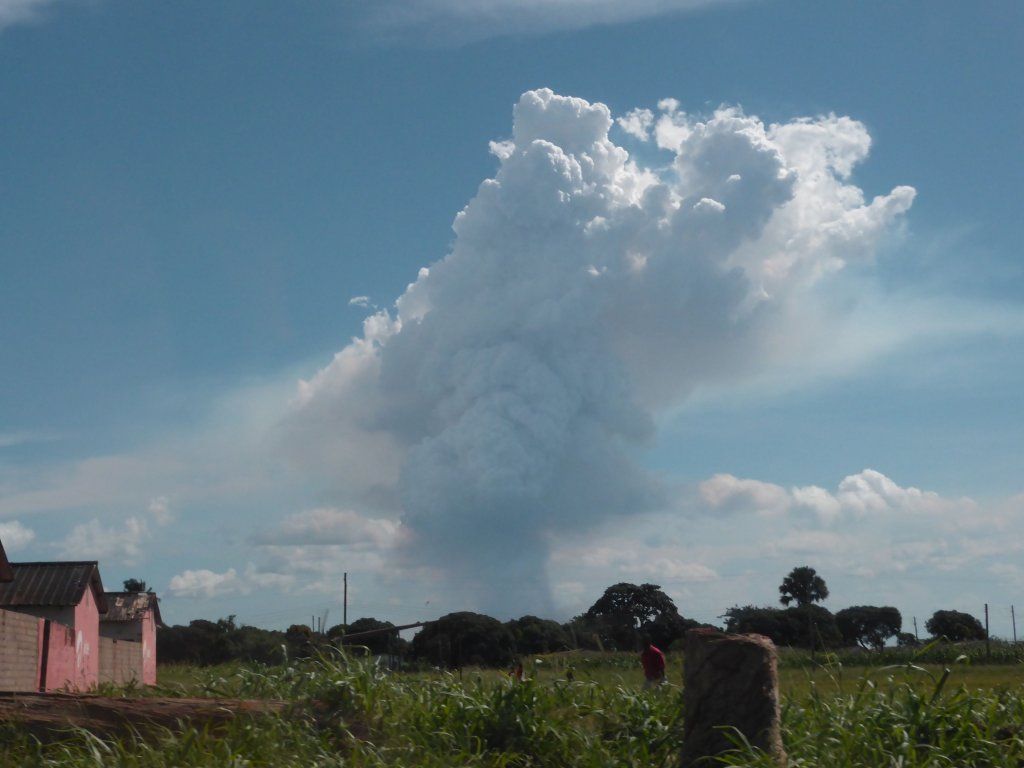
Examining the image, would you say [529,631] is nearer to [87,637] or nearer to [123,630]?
[87,637]

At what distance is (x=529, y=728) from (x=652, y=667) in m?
2.31

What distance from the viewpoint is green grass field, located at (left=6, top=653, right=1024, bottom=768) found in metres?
5.77

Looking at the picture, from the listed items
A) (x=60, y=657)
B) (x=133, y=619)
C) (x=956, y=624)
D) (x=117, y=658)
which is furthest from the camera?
(x=956, y=624)

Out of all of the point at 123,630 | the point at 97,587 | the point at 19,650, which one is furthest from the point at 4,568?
the point at 123,630

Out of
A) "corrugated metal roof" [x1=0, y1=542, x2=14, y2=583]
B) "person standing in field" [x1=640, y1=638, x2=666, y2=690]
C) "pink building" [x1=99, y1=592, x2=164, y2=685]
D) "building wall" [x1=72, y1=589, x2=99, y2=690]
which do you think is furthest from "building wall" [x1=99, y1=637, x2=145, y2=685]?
"person standing in field" [x1=640, y1=638, x2=666, y2=690]

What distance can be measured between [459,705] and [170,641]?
4662 cm

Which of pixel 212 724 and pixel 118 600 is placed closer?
pixel 212 724

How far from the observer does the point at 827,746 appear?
19.0 feet

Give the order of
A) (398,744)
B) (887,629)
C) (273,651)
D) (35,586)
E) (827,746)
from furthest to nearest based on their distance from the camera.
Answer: (887,629)
(35,586)
(273,651)
(398,744)
(827,746)

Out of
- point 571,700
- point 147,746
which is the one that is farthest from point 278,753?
point 571,700

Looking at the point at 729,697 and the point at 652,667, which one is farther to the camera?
the point at 652,667

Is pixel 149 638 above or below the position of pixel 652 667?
below

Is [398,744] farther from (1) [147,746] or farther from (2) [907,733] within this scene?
(2) [907,733]

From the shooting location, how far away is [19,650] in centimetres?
1527
